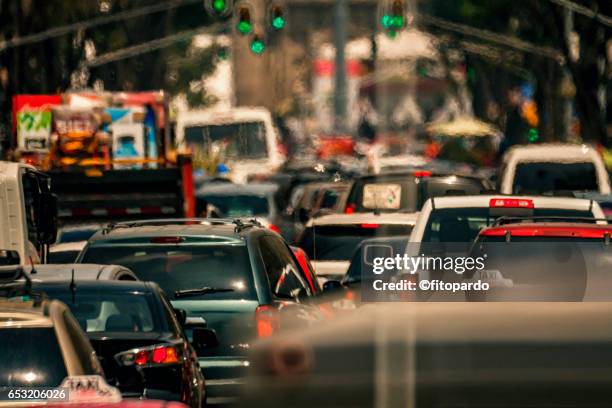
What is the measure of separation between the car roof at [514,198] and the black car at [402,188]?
7376mm

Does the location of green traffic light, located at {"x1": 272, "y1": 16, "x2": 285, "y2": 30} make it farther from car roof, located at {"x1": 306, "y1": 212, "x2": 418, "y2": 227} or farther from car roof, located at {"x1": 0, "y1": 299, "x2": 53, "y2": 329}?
car roof, located at {"x1": 0, "y1": 299, "x2": 53, "y2": 329}

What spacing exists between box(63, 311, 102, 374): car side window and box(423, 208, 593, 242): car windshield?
5861 mm

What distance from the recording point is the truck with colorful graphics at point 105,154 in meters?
25.8

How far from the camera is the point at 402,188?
76.1 feet

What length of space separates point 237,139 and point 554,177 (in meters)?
25.3

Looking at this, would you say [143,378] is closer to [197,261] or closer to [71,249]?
[197,261]

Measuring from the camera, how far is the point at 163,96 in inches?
1358

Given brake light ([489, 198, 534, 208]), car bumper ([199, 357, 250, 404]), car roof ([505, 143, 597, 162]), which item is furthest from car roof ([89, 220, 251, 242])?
car roof ([505, 143, 597, 162])

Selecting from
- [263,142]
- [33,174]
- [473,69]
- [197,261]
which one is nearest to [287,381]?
[197,261]

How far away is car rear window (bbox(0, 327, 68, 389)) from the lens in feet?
26.3

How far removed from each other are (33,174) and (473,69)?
6762cm

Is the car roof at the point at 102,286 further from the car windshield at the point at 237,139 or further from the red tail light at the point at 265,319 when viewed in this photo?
the car windshield at the point at 237,139

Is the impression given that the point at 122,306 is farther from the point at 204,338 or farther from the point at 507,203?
the point at 507,203

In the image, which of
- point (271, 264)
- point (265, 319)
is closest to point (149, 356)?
point (265, 319)
